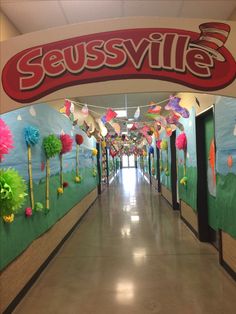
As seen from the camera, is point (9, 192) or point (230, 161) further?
point (230, 161)

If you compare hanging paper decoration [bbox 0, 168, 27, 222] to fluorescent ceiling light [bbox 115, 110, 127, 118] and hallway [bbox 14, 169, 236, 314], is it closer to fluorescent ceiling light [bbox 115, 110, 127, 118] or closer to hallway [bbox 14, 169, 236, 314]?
hallway [bbox 14, 169, 236, 314]

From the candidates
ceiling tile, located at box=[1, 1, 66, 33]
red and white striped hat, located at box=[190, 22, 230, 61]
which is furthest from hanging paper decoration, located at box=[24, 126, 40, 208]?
red and white striped hat, located at box=[190, 22, 230, 61]

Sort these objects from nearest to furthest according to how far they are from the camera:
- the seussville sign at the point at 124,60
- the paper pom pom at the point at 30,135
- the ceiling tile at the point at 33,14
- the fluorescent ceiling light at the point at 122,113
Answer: the seussville sign at the point at 124,60 → the ceiling tile at the point at 33,14 → the paper pom pom at the point at 30,135 → the fluorescent ceiling light at the point at 122,113

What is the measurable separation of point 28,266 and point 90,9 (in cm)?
297

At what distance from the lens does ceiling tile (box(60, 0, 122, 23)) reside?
3.12m

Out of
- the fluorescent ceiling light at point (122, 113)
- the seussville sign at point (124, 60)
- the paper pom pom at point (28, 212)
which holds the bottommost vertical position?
the paper pom pom at point (28, 212)

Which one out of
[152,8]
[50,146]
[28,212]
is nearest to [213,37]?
[152,8]

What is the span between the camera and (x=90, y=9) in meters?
3.22

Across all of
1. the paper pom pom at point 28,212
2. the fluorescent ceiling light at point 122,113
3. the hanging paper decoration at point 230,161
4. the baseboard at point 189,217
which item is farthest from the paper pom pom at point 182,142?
the paper pom pom at point 28,212

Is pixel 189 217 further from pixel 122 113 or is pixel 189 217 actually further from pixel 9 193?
pixel 122 113

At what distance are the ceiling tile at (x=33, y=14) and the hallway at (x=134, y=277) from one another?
3070 millimetres

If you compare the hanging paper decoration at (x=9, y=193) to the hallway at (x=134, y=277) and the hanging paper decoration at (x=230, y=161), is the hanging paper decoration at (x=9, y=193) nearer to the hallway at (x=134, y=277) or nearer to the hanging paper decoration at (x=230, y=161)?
the hallway at (x=134, y=277)

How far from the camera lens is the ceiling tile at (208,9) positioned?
10.6 ft

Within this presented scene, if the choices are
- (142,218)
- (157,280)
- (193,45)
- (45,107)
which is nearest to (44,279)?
(157,280)
